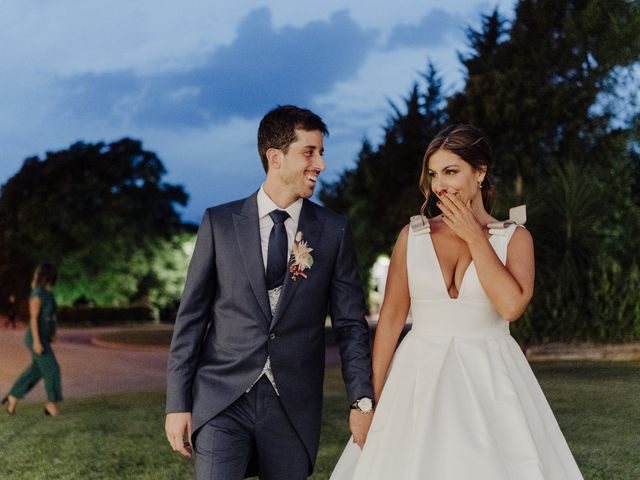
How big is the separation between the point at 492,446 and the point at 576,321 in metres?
15.6

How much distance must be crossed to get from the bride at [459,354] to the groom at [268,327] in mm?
174

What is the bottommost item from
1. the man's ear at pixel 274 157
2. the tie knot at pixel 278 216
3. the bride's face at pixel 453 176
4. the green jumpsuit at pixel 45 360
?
the green jumpsuit at pixel 45 360

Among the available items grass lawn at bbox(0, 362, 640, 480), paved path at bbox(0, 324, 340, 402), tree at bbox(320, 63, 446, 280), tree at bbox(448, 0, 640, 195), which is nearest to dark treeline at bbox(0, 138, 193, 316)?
tree at bbox(320, 63, 446, 280)

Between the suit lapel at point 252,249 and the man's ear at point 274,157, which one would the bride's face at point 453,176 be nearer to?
the man's ear at point 274,157

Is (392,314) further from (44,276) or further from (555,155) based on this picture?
(555,155)

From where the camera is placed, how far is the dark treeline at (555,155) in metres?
18.0

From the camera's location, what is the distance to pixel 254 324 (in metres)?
3.44

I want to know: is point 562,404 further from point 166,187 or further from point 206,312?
point 166,187

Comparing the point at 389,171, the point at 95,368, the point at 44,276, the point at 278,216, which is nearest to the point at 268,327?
the point at 278,216

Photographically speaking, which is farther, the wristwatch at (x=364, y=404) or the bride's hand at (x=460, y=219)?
the wristwatch at (x=364, y=404)

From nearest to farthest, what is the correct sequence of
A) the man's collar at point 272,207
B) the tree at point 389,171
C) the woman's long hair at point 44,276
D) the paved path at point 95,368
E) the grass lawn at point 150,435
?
1. the man's collar at point 272,207
2. the grass lawn at point 150,435
3. the woman's long hair at point 44,276
4. the paved path at point 95,368
5. the tree at point 389,171

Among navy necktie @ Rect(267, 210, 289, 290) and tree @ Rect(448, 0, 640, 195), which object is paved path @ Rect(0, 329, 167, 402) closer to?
navy necktie @ Rect(267, 210, 289, 290)

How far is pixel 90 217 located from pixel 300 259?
42.9 metres

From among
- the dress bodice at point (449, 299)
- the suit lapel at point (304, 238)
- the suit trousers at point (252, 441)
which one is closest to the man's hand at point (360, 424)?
the suit trousers at point (252, 441)
